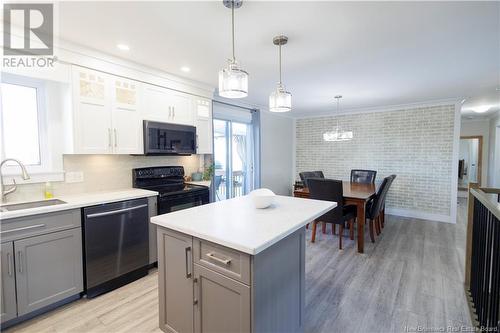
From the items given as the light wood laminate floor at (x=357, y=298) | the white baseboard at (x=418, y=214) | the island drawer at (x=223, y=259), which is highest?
the island drawer at (x=223, y=259)

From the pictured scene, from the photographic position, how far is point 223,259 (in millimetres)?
1299

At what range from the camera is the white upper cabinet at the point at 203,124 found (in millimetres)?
3525

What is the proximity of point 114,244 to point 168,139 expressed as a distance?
1.37 meters

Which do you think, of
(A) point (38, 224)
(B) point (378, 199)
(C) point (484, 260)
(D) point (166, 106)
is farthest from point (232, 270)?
(B) point (378, 199)

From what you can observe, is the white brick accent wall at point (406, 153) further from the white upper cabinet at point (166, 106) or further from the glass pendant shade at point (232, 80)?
the glass pendant shade at point (232, 80)

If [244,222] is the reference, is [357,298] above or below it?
below

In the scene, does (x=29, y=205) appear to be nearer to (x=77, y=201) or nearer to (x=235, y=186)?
(x=77, y=201)

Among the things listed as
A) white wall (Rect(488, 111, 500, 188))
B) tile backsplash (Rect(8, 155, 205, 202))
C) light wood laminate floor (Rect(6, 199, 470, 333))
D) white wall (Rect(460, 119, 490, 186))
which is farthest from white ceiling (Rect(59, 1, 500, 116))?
white wall (Rect(460, 119, 490, 186))

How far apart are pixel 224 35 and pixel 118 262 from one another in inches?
94.5

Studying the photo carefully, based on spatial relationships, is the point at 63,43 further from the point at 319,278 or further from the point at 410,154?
the point at 410,154

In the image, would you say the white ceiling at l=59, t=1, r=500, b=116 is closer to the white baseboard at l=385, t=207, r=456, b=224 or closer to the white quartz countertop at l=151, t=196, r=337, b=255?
the white quartz countertop at l=151, t=196, r=337, b=255

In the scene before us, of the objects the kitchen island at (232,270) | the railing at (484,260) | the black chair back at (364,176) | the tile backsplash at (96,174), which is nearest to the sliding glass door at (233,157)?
the tile backsplash at (96,174)

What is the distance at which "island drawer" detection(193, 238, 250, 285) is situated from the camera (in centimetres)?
122

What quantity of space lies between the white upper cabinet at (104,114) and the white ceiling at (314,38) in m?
0.32
